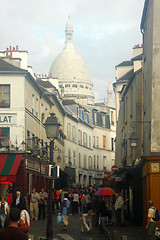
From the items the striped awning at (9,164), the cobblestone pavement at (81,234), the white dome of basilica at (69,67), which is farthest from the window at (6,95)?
the white dome of basilica at (69,67)

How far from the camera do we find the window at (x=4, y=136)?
113ft

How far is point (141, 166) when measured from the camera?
23.9 meters

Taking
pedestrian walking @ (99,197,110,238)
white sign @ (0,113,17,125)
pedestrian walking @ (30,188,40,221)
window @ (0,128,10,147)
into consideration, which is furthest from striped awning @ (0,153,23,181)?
pedestrian walking @ (99,197,110,238)

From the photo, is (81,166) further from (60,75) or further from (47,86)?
(60,75)

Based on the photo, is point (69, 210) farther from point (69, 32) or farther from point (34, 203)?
point (69, 32)

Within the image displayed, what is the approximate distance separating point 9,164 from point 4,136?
2465mm

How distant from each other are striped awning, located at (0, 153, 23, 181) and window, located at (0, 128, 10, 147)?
90 centimetres

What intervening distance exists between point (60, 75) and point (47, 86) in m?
110

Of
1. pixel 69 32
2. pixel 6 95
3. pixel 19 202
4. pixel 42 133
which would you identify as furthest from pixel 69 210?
pixel 69 32

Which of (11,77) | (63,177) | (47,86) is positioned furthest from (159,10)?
(63,177)

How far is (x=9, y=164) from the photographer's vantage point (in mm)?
32875

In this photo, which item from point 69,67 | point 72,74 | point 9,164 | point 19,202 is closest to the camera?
point 19,202

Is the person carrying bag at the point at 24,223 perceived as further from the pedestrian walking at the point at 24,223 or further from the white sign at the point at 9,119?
the white sign at the point at 9,119

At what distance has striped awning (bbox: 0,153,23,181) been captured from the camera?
104 ft
